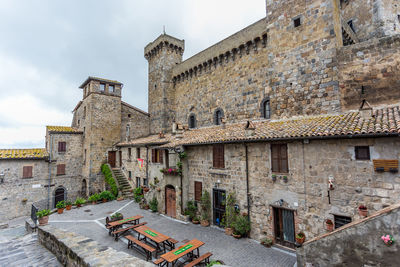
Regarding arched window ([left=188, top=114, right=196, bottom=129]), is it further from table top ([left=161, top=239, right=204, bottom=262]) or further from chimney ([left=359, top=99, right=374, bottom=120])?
chimney ([left=359, top=99, right=374, bottom=120])

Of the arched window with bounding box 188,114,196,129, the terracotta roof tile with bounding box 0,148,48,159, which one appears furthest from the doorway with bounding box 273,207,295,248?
the terracotta roof tile with bounding box 0,148,48,159

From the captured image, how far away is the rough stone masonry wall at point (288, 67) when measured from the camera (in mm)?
11000

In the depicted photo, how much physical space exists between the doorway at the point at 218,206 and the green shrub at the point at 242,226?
1.45 m

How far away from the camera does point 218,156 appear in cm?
1218

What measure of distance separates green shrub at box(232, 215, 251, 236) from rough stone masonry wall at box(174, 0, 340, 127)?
Answer: 20.8 feet

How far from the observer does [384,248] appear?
5246 mm

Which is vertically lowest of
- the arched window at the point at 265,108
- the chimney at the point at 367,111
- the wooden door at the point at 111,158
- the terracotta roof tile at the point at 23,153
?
the wooden door at the point at 111,158

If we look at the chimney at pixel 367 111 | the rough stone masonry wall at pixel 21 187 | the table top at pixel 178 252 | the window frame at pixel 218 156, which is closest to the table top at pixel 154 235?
the table top at pixel 178 252

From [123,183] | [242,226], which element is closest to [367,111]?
[242,226]

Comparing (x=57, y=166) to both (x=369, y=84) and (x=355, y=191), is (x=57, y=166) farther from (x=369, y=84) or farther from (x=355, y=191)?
(x=369, y=84)

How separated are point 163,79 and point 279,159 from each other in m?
18.8

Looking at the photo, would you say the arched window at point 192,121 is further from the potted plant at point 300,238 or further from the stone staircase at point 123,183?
the potted plant at point 300,238

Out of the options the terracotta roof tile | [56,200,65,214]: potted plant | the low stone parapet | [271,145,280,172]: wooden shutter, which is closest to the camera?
the low stone parapet

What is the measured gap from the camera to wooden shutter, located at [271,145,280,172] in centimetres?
977
